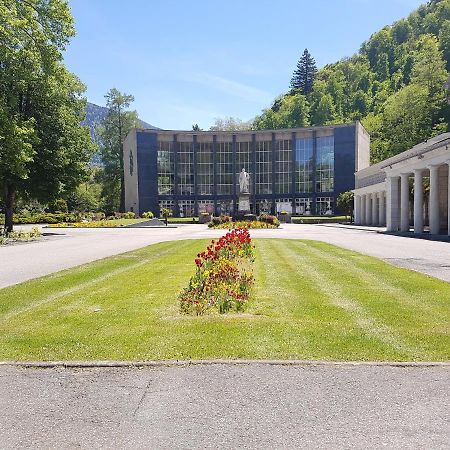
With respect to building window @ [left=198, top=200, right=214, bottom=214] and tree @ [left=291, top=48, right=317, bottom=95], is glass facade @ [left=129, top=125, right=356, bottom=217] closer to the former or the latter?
building window @ [left=198, top=200, right=214, bottom=214]

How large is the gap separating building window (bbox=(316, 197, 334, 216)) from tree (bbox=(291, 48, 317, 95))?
6954cm

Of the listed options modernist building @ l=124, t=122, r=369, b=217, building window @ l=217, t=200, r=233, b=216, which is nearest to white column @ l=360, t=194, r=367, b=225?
modernist building @ l=124, t=122, r=369, b=217

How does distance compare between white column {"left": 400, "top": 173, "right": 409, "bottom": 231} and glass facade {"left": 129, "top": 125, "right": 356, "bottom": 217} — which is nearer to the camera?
white column {"left": 400, "top": 173, "right": 409, "bottom": 231}

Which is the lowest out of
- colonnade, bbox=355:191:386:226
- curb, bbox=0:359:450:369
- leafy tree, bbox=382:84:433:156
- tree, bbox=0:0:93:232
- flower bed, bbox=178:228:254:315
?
curb, bbox=0:359:450:369

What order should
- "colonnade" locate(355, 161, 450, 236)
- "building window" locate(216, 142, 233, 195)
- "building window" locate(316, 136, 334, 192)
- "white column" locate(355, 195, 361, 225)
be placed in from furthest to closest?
"building window" locate(216, 142, 233, 195) → "building window" locate(316, 136, 334, 192) → "white column" locate(355, 195, 361, 225) → "colonnade" locate(355, 161, 450, 236)

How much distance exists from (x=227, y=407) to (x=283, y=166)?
9206 centimetres

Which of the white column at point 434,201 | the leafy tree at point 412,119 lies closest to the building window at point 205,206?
the leafy tree at point 412,119

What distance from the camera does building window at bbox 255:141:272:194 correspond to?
95000 millimetres

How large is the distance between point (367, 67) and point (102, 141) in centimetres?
9798

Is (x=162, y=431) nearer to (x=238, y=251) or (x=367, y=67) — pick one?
(x=238, y=251)

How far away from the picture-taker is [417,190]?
35.8 metres

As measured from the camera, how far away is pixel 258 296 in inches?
343

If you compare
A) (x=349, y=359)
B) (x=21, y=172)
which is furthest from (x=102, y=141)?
(x=349, y=359)

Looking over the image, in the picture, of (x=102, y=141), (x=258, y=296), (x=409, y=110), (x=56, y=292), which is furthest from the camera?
(x=102, y=141)
